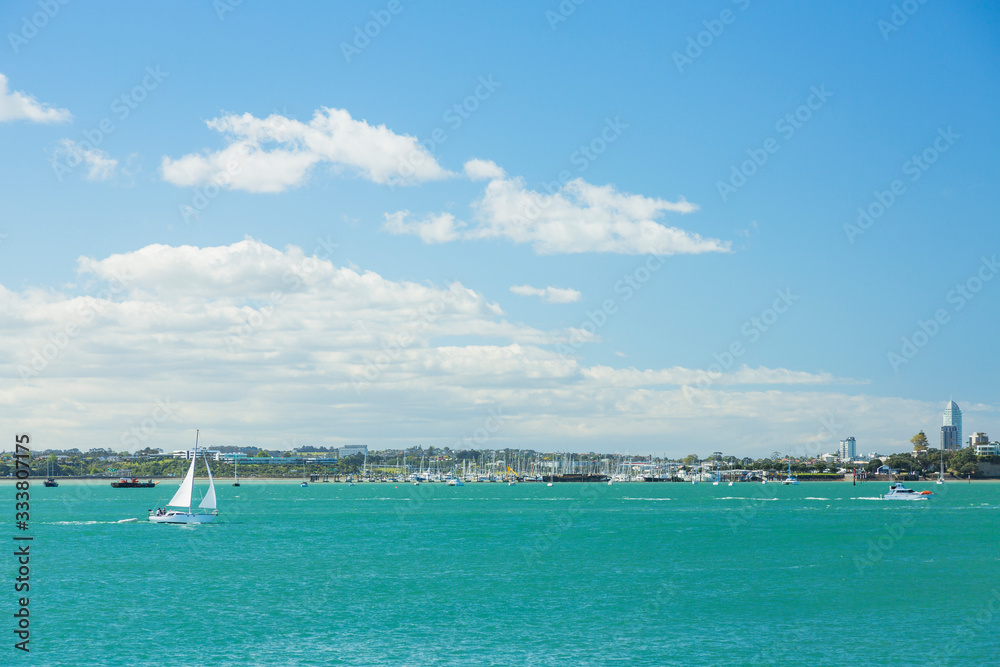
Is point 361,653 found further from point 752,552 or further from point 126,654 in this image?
point 752,552

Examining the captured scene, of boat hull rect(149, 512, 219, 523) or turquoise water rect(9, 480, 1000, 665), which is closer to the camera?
turquoise water rect(9, 480, 1000, 665)

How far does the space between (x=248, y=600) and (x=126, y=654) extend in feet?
56.6

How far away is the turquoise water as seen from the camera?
49.4m

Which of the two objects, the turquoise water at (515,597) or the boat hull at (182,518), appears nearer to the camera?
the turquoise water at (515,597)

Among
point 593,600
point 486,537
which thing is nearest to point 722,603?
point 593,600

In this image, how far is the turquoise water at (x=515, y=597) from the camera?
162 ft

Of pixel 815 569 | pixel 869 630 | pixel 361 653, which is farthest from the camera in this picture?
pixel 815 569

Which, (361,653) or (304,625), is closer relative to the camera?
(361,653)

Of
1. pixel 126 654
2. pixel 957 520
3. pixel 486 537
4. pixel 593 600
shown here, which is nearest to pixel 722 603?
pixel 593 600

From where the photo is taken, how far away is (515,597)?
219ft

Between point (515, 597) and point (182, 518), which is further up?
point (515, 597)

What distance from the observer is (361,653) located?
48812 mm

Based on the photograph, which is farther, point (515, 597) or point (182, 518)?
point (182, 518)

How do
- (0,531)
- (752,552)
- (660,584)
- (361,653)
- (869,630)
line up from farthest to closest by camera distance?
(0,531), (752,552), (660,584), (869,630), (361,653)
